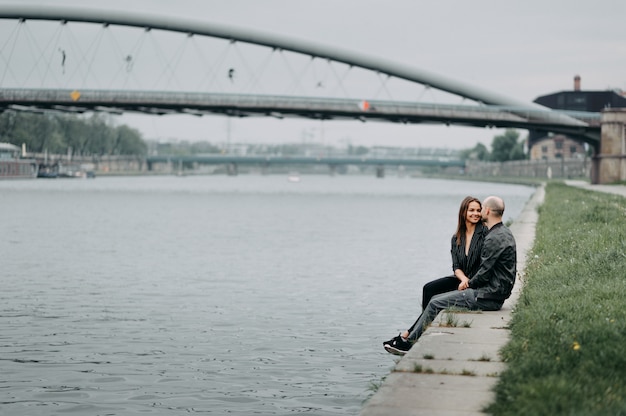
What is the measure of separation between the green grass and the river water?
66.8 inches

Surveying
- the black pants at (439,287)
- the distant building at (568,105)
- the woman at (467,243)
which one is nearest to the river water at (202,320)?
the black pants at (439,287)

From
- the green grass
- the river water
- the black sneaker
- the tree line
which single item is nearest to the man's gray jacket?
the green grass

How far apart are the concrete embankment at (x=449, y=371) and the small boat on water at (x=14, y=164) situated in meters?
146

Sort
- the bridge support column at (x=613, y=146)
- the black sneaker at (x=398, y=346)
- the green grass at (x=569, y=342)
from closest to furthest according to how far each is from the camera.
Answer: the green grass at (x=569, y=342) < the black sneaker at (x=398, y=346) < the bridge support column at (x=613, y=146)

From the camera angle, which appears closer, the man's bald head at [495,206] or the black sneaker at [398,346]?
the black sneaker at [398,346]

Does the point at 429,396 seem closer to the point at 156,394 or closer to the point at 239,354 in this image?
the point at 156,394

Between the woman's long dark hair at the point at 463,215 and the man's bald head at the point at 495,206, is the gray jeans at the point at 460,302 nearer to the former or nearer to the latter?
the woman's long dark hair at the point at 463,215

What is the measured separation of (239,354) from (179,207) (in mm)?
51552

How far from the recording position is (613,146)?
292 ft

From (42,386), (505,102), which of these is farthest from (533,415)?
(505,102)

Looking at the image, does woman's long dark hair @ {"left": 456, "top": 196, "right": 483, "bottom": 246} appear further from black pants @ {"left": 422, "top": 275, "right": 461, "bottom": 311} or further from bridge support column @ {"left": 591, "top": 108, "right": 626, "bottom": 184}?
bridge support column @ {"left": 591, "top": 108, "right": 626, "bottom": 184}

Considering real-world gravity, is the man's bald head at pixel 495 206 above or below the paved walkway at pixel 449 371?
above

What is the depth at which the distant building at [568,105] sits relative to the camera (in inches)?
6978

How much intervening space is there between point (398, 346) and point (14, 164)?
153m
